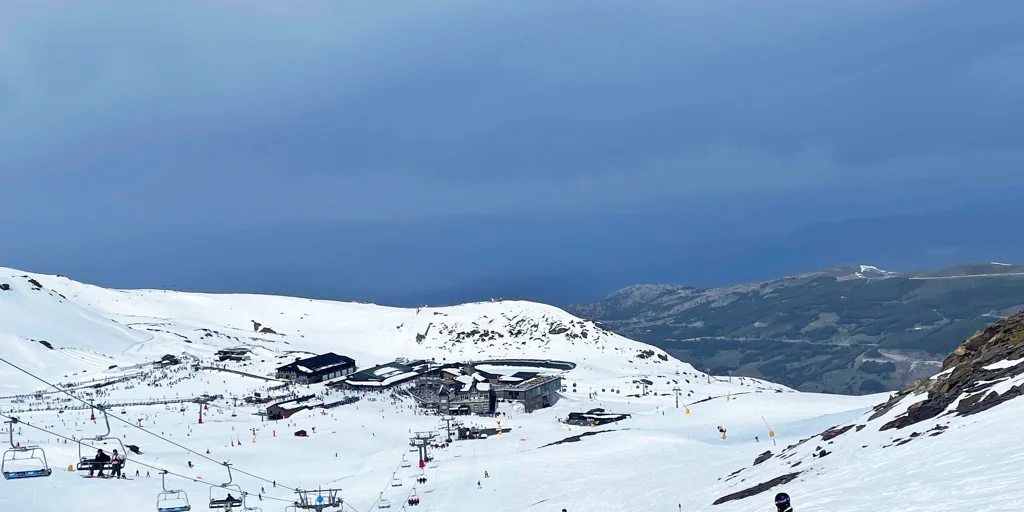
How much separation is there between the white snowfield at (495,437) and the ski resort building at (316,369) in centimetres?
357

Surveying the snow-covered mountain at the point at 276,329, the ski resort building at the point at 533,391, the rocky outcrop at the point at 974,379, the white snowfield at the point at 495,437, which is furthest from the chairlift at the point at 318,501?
the snow-covered mountain at the point at 276,329

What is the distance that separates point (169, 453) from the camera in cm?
5056

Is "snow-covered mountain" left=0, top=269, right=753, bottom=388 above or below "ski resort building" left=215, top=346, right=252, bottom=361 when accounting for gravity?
above

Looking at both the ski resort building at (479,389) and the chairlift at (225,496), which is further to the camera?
the ski resort building at (479,389)

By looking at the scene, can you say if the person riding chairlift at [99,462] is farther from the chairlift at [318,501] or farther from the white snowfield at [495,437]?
the chairlift at [318,501]

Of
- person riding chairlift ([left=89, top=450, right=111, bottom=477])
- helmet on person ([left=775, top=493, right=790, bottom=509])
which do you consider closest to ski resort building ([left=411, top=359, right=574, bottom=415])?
person riding chairlift ([left=89, top=450, right=111, bottom=477])

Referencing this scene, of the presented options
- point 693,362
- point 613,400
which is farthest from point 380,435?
point 693,362

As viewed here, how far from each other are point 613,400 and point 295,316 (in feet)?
307

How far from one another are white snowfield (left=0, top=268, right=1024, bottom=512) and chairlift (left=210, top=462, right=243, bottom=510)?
0.68 m

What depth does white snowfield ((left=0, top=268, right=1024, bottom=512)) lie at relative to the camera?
69.3 feet

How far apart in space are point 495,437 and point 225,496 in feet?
83.5

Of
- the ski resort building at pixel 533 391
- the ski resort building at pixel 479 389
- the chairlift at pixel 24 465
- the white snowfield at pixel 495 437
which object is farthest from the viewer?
the ski resort building at pixel 533 391

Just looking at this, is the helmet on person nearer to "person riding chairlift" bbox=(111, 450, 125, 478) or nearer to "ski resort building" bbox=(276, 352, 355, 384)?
"person riding chairlift" bbox=(111, 450, 125, 478)

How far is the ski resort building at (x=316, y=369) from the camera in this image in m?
93.7
